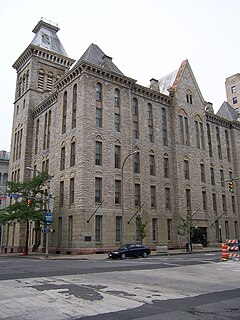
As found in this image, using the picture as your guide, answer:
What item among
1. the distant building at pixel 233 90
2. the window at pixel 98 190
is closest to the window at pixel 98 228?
the window at pixel 98 190

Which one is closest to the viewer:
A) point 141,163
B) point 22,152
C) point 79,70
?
point 79,70

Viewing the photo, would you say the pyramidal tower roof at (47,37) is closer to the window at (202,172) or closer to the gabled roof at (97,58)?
the gabled roof at (97,58)

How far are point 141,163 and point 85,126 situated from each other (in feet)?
32.5

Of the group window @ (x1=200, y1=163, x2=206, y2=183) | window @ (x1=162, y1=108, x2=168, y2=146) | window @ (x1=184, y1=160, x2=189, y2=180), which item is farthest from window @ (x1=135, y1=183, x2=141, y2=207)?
window @ (x1=200, y1=163, x2=206, y2=183)

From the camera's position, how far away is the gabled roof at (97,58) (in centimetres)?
4084

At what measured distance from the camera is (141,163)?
4178cm

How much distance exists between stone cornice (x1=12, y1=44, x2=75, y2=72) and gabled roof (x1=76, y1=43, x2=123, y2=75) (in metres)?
13.5

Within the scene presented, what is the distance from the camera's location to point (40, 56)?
52.8 m

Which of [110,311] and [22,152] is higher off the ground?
[22,152]

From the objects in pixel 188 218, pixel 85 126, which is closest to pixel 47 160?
pixel 85 126

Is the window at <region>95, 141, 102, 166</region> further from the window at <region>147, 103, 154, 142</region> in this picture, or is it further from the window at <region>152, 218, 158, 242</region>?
the window at <region>152, 218, 158, 242</region>

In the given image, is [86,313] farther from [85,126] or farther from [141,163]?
[141,163]

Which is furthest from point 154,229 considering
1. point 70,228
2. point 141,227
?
point 70,228

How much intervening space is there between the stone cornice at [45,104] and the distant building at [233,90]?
→ 53641 millimetres
